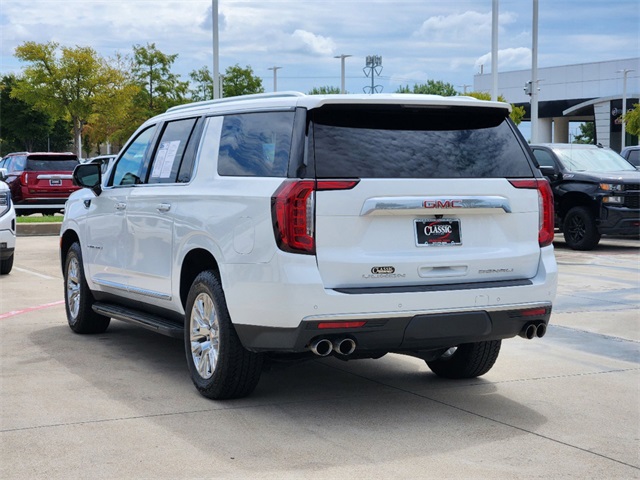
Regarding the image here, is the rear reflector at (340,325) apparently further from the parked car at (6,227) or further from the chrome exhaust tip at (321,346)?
the parked car at (6,227)

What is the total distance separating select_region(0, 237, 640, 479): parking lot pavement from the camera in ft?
16.6

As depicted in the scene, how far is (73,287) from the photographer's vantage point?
30.4 ft

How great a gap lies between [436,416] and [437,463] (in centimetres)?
98

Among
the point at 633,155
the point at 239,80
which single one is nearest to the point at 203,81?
the point at 239,80

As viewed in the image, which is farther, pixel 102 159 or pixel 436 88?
pixel 436 88

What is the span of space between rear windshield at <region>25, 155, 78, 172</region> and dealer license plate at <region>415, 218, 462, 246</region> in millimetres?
22046

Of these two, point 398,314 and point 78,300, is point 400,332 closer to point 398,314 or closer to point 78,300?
point 398,314

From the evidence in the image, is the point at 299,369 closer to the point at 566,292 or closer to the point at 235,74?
the point at 566,292

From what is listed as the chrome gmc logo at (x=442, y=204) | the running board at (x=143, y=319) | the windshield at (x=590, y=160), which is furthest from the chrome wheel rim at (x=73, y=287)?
the windshield at (x=590, y=160)

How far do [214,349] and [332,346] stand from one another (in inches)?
37.7

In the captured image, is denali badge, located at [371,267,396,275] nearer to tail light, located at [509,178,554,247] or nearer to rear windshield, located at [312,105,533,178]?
rear windshield, located at [312,105,533,178]

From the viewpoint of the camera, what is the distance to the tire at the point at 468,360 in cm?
694

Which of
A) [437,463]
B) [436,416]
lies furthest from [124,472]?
[436,416]

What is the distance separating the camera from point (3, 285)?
41.3 feet
